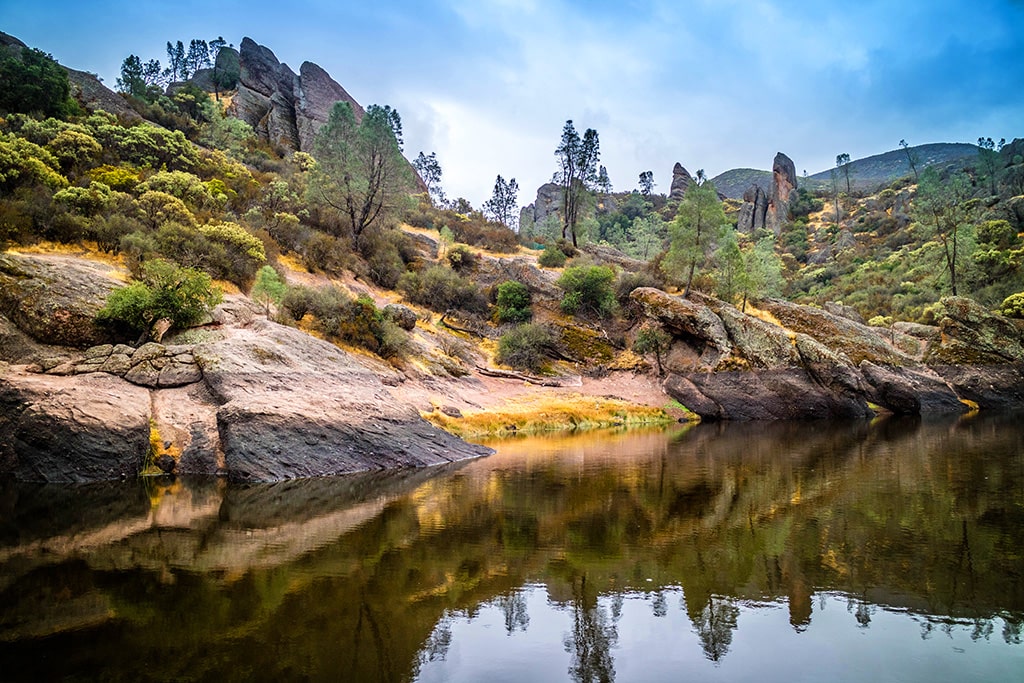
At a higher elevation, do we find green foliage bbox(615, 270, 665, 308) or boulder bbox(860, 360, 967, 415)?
green foliage bbox(615, 270, 665, 308)

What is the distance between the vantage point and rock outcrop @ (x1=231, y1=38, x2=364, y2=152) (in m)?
72.3

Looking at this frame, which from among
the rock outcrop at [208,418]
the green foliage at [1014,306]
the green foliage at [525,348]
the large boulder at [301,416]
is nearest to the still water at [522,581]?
the rock outcrop at [208,418]

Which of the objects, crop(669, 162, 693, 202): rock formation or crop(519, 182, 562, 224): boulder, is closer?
crop(519, 182, 562, 224): boulder

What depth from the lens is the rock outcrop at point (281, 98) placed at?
7231 centimetres

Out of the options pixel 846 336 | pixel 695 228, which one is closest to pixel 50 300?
pixel 695 228

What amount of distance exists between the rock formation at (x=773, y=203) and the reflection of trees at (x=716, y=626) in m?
118

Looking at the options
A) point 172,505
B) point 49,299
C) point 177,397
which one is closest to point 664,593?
point 172,505

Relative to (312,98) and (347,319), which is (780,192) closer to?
(312,98)

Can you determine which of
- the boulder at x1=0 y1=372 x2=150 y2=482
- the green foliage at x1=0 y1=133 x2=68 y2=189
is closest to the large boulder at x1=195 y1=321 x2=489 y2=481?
the boulder at x1=0 y1=372 x2=150 y2=482

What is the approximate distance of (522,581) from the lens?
7160mm

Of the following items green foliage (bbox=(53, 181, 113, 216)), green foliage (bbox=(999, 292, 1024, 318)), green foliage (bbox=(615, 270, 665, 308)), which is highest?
green foliage (bbox=(53, 181, 113, 216))

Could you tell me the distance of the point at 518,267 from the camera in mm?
46969

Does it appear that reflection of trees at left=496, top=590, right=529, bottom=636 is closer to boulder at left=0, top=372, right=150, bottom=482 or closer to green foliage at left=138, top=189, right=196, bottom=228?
boulder at left=0, top=372, right=150, bottom=482

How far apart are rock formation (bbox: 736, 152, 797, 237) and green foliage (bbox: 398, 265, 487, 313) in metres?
90.2
